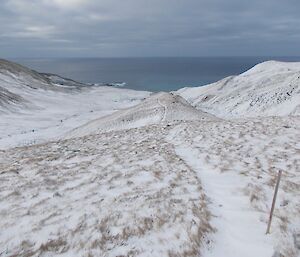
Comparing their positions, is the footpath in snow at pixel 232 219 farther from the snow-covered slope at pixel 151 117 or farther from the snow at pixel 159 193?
the snow-covered slope at pixel 151 117

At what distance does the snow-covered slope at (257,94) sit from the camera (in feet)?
166

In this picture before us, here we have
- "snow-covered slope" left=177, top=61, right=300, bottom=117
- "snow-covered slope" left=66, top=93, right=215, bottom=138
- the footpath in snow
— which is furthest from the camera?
"snow-covered slope" left=177, top=61, right=300, bottom=117

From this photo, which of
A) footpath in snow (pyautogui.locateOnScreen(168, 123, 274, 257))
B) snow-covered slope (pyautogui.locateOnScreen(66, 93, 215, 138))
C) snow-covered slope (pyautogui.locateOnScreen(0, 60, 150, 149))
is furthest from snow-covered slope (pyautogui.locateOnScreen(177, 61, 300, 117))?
footpath in snow (pyautogui.locateOnScreen(168, 123, 274, 257))

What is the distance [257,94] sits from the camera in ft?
198

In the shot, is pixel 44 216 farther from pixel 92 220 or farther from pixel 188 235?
pixel 188 235

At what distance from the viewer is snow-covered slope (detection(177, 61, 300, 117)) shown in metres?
50.5

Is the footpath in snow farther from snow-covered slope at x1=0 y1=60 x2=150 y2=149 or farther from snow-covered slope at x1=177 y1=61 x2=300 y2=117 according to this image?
snow-covered slope at x1=0 y1=60 x2=150 y2=149

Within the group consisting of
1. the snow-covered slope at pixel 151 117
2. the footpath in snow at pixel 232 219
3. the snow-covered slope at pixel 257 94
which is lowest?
the snow-covered slope at pixel 257 94

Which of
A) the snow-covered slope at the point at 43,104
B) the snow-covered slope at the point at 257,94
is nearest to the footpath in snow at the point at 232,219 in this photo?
the snow-covered slope at the point at 257,94

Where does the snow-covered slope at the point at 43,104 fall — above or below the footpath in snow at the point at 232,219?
below

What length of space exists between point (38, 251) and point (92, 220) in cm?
147

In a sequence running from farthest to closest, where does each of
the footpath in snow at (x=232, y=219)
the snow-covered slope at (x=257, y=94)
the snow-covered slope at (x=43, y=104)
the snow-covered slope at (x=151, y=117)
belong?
1. the snow-covered slope at (x=43, y=104)
2. the snow-covered slope at (x=257, y=94)
3. the snow-covered slope at (x=151, y=117)
4. the footpath in snow at (x=232, y=219)

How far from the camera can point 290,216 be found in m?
9.51

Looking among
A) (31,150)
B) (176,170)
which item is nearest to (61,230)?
(176,170)
